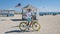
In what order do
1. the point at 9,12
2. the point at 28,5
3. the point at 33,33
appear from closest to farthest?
the point at 33,33, the point at 28,5, the point at 9,12

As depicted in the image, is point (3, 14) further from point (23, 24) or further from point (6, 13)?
point (23, 24)

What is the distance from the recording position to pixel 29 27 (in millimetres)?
7398

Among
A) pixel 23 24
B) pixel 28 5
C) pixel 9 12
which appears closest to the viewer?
pixel 23 24

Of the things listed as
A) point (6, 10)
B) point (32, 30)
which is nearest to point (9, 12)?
point (6, 10)

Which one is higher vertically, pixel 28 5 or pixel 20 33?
pixel 28 5

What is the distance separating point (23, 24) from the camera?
23.8 feet

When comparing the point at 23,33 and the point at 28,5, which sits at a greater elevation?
the point at 28,5

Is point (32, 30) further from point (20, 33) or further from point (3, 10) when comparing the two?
point (3, 10)

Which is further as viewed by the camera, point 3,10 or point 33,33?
point 3,10

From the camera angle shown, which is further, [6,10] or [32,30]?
[6,10]

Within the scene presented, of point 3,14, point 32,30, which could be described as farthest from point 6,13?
point 32,30

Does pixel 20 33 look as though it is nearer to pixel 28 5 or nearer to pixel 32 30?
pixel 32 30

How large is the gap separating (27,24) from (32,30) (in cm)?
42

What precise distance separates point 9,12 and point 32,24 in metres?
17.2
